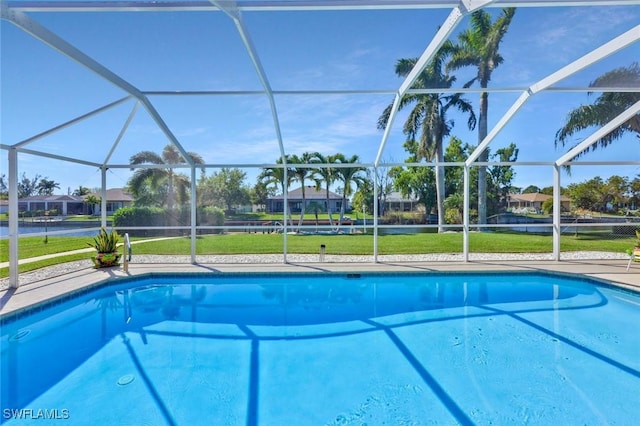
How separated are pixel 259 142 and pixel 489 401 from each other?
799cm

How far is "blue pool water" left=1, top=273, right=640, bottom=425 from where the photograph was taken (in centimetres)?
319

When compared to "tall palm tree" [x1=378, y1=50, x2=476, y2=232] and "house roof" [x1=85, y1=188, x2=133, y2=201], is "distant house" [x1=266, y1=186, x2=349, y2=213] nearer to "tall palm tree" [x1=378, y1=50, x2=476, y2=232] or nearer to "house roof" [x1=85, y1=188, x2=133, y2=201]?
"house roof" [x1=85, y1=188, x2=133, y2=201]

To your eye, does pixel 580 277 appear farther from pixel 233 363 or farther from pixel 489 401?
pixel 233 363

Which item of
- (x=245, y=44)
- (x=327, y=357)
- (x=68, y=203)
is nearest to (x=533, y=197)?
(x=327, y=357)

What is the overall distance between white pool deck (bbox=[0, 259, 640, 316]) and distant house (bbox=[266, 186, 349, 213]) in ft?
6.97

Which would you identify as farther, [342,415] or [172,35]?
[172,35]

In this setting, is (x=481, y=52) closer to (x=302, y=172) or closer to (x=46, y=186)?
(x=302, y=172)

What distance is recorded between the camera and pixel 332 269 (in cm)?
775

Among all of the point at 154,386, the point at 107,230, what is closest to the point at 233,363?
the point at 154,386

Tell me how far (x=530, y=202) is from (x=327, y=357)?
835 cm

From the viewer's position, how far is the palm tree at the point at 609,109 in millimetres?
5781

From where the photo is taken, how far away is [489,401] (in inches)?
131

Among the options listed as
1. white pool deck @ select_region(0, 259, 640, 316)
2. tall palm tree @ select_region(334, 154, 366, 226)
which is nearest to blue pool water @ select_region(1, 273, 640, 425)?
white pool deck @ select_region(0, 259, 640, 316)

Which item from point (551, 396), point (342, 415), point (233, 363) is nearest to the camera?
point (342, 415)
